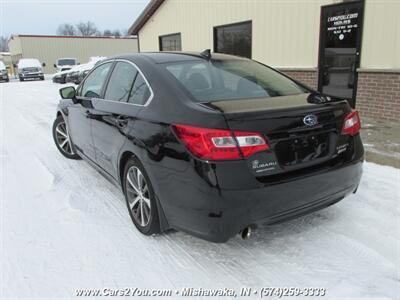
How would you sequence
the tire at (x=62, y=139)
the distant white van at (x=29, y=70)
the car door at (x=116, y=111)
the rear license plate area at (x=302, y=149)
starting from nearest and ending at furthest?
the rear license plate area at (x=302, y=149)
the car door at (x=116, y=111)
the tire at (x=62, y=139)
the distant white van at (x=29, y=70)

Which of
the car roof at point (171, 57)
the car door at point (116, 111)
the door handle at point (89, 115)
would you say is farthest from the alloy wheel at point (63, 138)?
the car roof at point (171, 57)

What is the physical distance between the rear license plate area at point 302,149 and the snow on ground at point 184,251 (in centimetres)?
56

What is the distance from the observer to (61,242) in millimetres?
3166

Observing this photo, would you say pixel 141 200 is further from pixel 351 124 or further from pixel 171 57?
pixel 351 124

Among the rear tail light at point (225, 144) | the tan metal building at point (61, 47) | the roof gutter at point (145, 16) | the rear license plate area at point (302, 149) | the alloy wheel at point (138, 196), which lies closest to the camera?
the rear tail light at point (225, 144)

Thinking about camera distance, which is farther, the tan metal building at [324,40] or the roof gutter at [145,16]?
the roof gutter at [145,16]

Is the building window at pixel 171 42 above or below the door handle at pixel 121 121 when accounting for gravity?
above

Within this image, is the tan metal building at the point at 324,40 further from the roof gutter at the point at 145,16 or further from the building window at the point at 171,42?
the roof gutter at the point at 145,16

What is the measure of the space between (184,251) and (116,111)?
1.46 metres

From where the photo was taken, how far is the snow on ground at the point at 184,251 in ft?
8.50

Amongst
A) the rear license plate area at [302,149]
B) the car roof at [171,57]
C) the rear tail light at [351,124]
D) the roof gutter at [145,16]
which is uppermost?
the roof gutter at [145,16]

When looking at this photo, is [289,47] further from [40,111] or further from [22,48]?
[22,48]

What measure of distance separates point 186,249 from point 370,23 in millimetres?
6658

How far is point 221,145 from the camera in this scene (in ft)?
7.88
